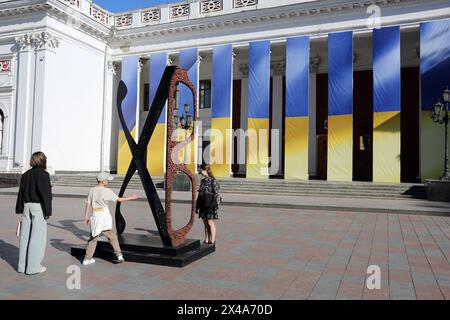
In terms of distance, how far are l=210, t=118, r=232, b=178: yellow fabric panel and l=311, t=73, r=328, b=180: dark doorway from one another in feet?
22.2

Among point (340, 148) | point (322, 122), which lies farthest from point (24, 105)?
point (322, 122)

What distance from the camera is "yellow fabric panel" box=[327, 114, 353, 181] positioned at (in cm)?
2208

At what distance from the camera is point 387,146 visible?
21266 mm

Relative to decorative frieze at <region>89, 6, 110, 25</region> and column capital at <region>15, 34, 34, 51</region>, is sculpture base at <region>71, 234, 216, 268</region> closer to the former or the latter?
column capital at <region>15, 34, 34, 51</region>

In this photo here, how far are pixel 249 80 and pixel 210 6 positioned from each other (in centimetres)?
591

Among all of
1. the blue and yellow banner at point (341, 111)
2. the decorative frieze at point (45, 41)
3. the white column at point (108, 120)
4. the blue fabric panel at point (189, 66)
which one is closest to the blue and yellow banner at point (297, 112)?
the blue and yellow banner at point (341, 111)

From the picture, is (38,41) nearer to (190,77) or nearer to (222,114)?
(190,77)

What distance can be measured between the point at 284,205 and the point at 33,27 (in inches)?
782

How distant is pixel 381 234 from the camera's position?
8922 mm

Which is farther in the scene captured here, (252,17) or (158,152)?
(158,152)

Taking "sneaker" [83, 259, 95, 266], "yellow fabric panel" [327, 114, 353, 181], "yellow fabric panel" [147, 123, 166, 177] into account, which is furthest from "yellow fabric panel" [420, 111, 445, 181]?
"sneaker" [83, 259, 95, 266]
